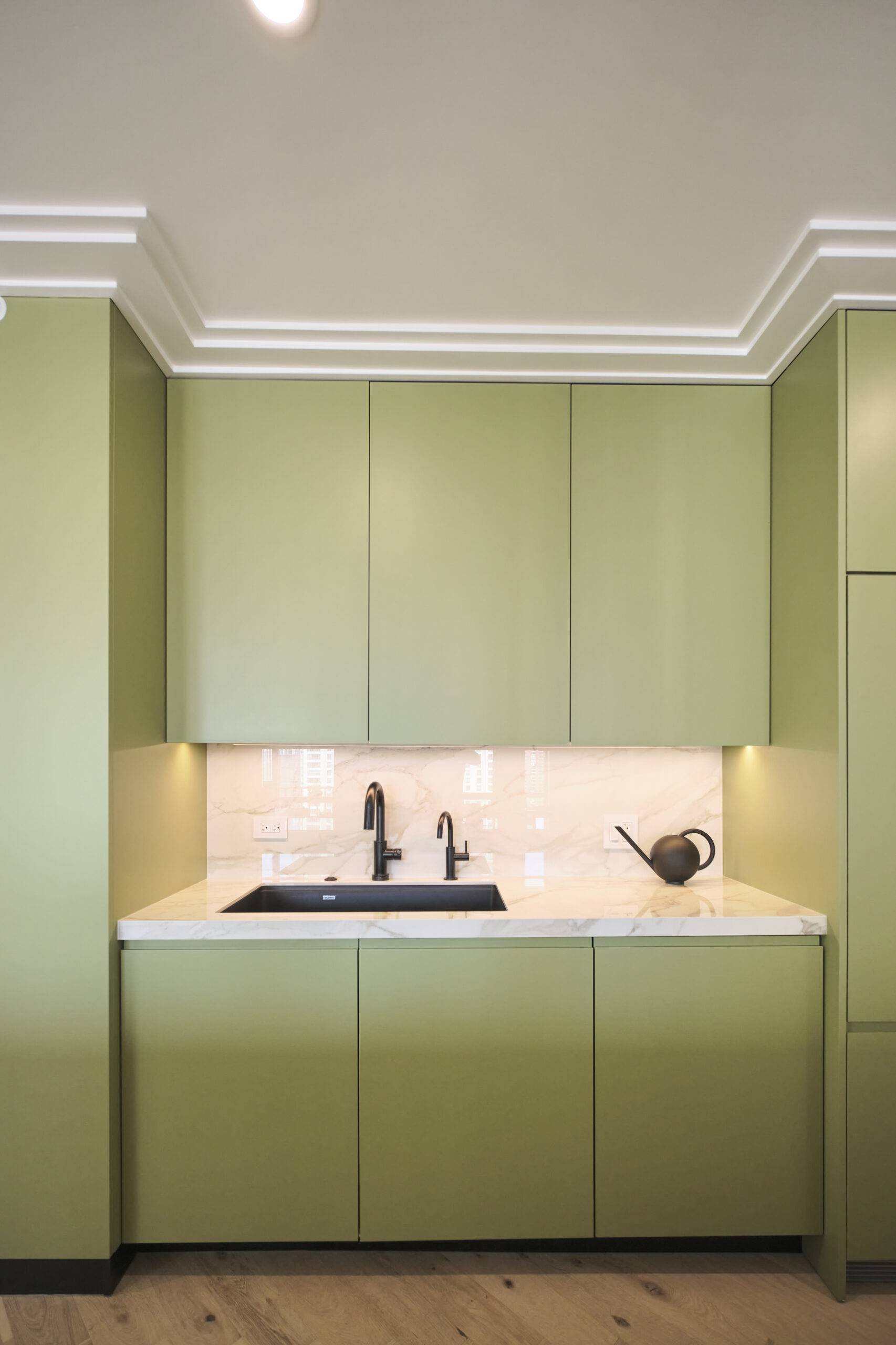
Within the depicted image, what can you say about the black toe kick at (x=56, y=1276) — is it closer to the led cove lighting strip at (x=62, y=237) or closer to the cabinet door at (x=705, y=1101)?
the cabinet door at (x=705, y=1101)

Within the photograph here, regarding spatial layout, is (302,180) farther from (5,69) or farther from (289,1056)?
(289,1056)

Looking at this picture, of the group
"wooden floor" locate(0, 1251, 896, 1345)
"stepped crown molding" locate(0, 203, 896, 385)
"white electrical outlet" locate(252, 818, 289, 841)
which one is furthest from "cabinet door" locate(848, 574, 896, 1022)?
"white electrical outlet" locate(252, 818, 289, 841)

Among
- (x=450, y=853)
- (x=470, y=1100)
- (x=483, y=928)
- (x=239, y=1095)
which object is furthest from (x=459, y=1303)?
(x=450, y=853)

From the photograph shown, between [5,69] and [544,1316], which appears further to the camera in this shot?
[544,1316]

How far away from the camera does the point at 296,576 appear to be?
234 centimetres

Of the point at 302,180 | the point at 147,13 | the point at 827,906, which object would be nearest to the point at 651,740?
the point at 827,906

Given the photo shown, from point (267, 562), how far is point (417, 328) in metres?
0.81

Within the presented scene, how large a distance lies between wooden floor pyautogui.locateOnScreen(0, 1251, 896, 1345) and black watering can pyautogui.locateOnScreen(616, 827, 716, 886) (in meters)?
1.00

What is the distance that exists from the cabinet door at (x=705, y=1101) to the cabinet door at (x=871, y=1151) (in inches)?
3.4

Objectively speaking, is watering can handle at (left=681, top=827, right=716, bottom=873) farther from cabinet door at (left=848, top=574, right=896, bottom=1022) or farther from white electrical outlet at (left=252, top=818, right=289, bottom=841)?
white electrical outlet at (left=252, top=818, right=289, bottom=841)

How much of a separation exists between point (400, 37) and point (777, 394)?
154 centimetres

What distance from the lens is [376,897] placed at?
250 centimetres

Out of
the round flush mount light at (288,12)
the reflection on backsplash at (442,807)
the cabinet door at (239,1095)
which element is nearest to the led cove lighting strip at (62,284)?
the round flush mount light at (288,12)

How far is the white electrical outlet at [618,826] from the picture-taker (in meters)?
2.65
